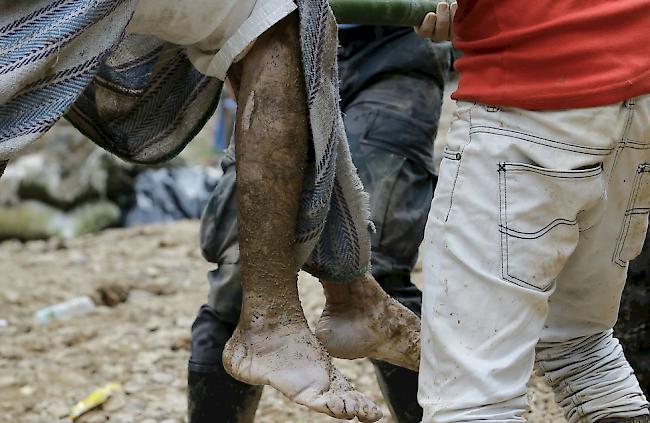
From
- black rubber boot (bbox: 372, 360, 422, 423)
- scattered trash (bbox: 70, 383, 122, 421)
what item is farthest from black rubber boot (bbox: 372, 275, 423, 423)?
scattered trash (bbox: 70, 383, 122, 421)

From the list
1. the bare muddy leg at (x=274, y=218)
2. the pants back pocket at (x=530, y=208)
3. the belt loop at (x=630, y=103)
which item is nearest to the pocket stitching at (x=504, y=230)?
the pants back pocket at (x=530, y=208)

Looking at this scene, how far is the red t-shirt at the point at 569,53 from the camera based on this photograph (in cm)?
192

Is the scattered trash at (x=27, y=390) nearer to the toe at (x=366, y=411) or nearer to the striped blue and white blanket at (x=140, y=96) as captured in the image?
the striped blue and white blanket at (x=140, y=96)

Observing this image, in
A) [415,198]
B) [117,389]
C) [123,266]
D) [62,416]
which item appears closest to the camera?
[415,198]

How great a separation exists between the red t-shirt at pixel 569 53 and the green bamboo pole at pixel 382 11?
380mm

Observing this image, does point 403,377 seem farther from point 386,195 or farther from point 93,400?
point 93,400

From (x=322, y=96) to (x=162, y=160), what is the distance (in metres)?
0.53

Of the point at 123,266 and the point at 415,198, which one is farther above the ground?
the point at 415,198

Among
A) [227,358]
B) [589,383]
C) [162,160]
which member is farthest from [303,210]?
[589,383]

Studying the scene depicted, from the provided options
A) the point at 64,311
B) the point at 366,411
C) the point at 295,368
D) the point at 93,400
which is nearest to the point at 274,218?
the point at 295,368

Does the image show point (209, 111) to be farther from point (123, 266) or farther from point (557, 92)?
point (123, 266)

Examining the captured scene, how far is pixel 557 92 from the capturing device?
75.8 inches

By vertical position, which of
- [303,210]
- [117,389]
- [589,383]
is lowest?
[117,389]

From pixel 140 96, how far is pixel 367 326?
2.42ft
